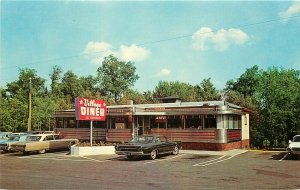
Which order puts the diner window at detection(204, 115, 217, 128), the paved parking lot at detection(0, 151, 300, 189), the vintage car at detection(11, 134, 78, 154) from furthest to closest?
the diner window at detection(204, 115, 217, 128), the vintage car at detection(11, 134, 78, 154), the paved parking lot at detection(0, 151, 300, 189)

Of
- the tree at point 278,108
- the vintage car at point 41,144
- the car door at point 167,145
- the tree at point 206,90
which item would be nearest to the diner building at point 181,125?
the vintage car at point 41,144

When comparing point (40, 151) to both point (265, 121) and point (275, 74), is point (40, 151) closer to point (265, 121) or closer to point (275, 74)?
point (265, 121)

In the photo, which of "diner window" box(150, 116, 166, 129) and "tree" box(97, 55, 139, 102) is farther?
"tree" box(97, 55, 139, 102)

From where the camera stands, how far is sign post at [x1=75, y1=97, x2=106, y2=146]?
26.1m

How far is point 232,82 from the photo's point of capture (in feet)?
269

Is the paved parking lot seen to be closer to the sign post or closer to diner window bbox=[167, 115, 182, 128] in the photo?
the sign post

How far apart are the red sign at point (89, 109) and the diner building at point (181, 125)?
8.90 feet

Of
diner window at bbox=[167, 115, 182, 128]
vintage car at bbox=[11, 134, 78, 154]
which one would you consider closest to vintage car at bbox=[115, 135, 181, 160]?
diner window at bbox=[167, 115, 182, 128]

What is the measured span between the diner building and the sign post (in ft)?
8.92

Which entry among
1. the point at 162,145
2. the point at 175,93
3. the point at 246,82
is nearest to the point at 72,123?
the point at 162,145

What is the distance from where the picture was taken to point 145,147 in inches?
819

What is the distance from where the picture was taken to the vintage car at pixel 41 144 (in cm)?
2536

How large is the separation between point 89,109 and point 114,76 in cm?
5864

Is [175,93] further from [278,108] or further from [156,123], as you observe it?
[156,123]
